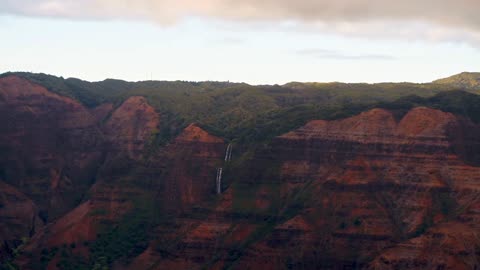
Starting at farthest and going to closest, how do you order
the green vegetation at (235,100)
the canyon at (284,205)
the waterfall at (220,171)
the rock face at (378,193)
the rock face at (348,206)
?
the green vegetation at (235,100), the waterfall at (220,171), the canyon at (284,205), the rock face at (378,193), the rock face at (348,206)

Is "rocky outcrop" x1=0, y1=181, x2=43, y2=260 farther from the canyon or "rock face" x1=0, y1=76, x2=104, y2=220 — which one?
"rock face" x1=0, y1=76, x2=104, y2=220

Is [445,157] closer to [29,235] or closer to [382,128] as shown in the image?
[382,128]

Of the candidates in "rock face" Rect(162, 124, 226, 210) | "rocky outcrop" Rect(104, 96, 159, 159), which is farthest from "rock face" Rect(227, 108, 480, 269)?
"rocky outcrop" Rect(104, 96, 159, 159)

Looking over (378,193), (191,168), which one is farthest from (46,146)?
(378,193)

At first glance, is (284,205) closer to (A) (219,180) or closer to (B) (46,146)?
(A) (219,180)

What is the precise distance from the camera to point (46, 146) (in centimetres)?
15700

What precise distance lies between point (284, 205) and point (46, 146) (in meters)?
48.2

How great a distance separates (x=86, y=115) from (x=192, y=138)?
3434 centimetres

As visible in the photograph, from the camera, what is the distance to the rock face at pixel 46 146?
499 ft

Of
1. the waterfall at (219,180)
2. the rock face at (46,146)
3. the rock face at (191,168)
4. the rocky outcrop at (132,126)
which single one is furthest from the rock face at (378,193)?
the rock face at (46,146)

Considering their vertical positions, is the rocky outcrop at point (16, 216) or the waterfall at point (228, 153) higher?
the waterfall at point (228, 153)

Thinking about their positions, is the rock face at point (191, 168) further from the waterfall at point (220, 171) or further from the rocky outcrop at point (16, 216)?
the rocky outcrop at point (16, 216)

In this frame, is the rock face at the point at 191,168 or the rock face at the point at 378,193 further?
the rock face at the point at 191,168

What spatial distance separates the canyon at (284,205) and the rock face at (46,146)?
307 cm
